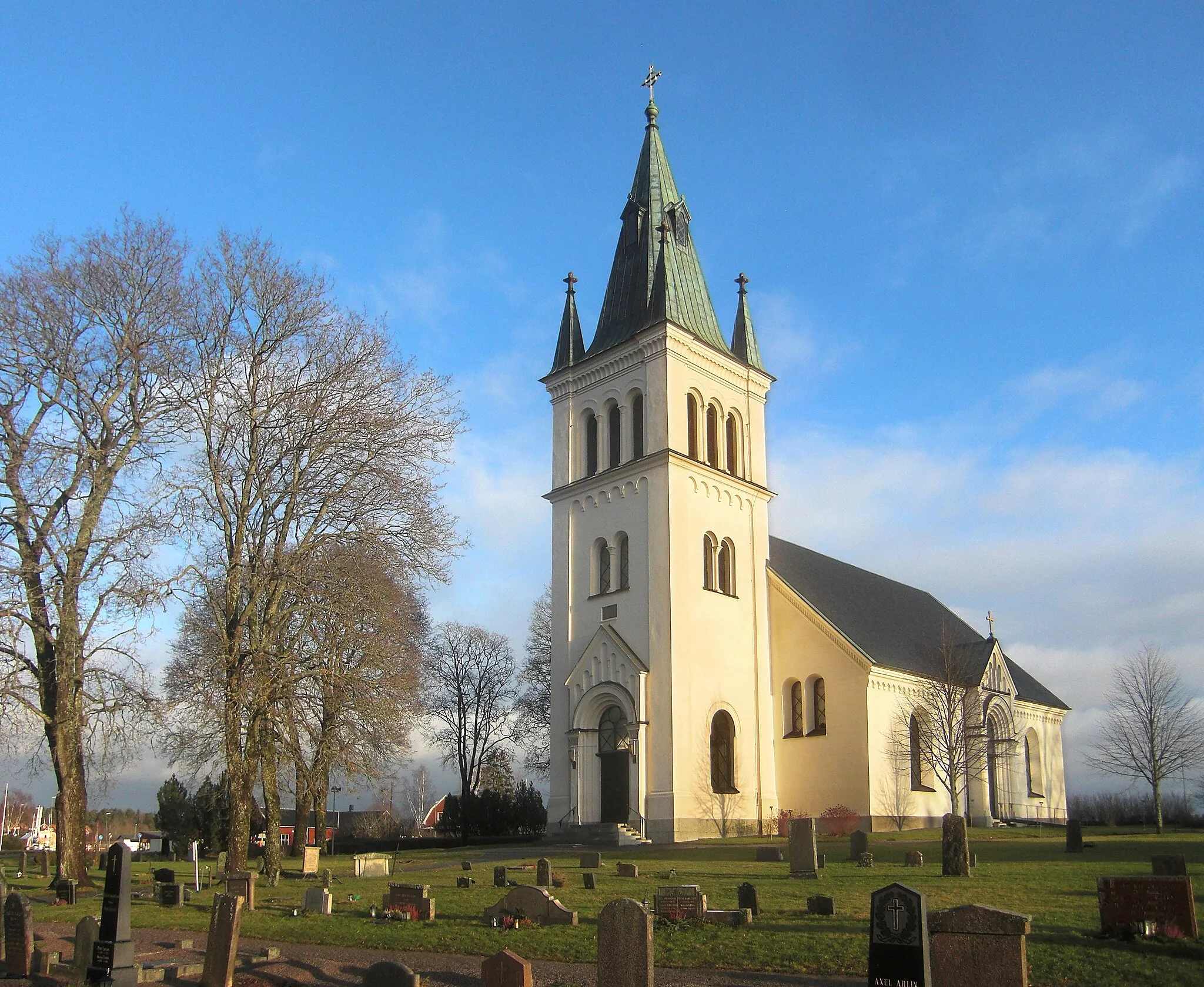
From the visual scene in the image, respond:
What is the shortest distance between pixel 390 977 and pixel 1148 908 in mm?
8652

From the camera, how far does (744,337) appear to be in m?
39.6

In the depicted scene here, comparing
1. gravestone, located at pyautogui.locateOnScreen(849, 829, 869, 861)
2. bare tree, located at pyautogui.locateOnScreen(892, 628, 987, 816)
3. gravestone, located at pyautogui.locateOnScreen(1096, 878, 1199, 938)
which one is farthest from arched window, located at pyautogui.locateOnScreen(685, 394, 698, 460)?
gravestone, located at pyautogui.locateOnScreen(1096, 878, 1199, 938)

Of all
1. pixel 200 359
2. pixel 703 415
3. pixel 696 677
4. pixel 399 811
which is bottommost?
pixel 399 811

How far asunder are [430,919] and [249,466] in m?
12.4

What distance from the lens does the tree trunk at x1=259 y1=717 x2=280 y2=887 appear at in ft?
76.7

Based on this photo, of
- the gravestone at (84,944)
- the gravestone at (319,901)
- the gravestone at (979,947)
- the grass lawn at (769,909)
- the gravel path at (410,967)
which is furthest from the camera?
the gravestone at (319,901)

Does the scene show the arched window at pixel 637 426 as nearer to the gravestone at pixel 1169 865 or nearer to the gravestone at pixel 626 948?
the gravestone at pixel 1169 865

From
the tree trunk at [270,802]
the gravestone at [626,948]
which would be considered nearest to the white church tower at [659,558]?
the tree trunk at [270,802]

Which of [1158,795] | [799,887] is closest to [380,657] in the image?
[799,887]

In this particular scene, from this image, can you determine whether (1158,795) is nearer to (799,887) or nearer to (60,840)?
(799,887)

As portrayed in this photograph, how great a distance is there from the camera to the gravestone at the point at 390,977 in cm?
880

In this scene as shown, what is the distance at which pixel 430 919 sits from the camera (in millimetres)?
15828

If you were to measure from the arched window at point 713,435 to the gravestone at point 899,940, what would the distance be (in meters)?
29.1

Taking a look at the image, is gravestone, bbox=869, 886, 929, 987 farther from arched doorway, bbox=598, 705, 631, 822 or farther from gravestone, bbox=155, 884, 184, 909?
arched doorway, bbox=598, 705, 631, 822
